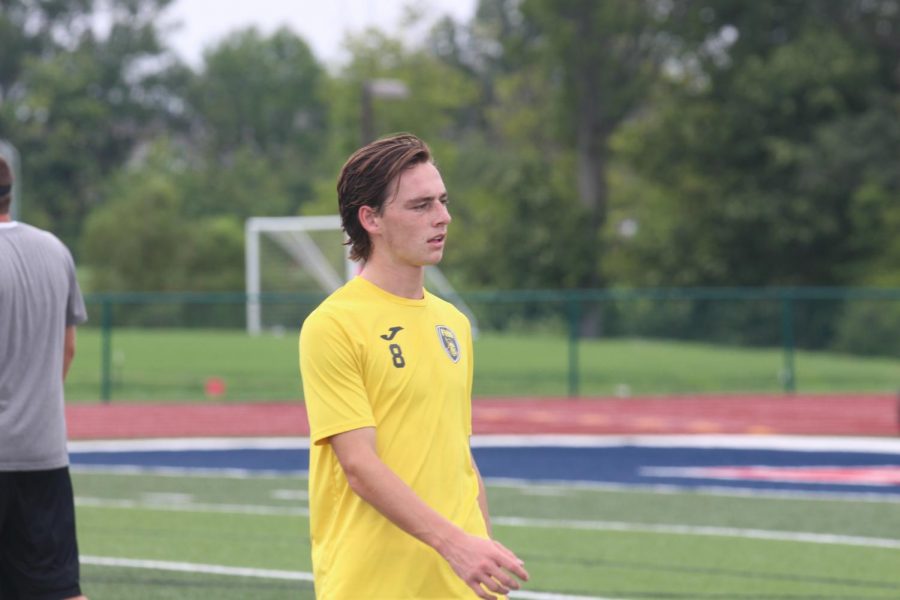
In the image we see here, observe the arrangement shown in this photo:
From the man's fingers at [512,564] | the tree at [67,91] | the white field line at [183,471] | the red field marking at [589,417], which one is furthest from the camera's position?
the tree at [67,91]

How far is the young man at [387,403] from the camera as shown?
3.59 meters

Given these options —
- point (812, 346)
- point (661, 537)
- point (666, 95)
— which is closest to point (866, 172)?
point (666, 95)

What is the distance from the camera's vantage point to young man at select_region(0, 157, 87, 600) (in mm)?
5109

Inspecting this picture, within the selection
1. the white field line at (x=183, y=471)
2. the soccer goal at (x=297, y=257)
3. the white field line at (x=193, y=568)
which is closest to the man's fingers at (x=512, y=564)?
the white field line at (x=193, y=568)

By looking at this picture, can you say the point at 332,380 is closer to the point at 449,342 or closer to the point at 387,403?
the point at 387,403

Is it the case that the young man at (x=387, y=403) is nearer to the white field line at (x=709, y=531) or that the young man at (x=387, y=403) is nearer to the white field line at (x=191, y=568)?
the white field line at (x=191, y=568)

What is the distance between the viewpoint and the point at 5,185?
526cm

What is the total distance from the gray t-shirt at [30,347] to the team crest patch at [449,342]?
186 centimetres

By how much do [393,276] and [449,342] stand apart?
217 millimetres

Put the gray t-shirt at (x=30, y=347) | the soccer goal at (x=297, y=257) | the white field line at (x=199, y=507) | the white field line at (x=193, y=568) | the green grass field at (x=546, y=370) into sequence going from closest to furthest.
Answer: the gray t-shirt at (x=30, y=347) → the white field line at (x=193, y=568) → the white field line at (x=199, y=507) → the green grass field at (x=546, y=370) → the soccer goal at (x=297, y=257)

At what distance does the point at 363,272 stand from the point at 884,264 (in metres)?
40.5

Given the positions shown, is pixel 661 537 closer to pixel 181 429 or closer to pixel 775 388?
pixel 181 429

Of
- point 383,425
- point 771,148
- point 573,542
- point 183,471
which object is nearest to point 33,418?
point 383,425

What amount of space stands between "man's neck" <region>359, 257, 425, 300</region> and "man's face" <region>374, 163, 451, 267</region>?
1.6 inches
